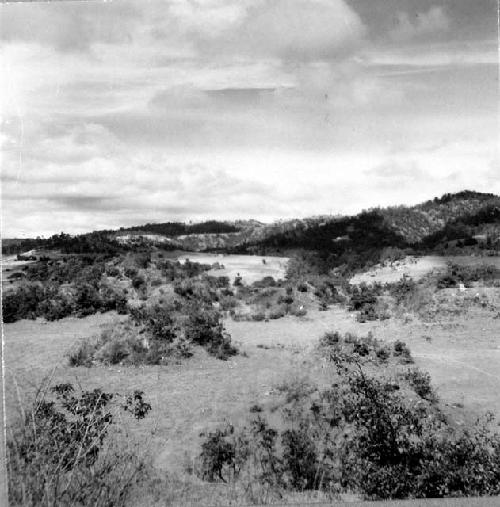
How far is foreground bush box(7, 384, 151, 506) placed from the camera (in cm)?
416

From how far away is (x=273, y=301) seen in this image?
1173cm

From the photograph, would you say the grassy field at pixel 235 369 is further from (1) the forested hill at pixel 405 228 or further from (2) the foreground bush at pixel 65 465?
(1) the forested hill at pixel 405 228

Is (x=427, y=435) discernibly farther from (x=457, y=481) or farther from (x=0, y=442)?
(x=0, y=442)

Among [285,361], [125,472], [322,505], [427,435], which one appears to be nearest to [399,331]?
[285,361]

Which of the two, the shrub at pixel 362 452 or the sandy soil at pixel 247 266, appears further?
the sandy soil at pixel 247 266

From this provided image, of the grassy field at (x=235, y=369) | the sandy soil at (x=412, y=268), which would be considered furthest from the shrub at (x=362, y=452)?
the sandy soil at (x=412, y=268)

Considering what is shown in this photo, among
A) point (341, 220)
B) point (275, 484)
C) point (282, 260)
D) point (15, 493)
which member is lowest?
point (275, 484)

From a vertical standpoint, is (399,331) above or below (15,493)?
above

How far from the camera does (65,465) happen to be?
451 centimetres

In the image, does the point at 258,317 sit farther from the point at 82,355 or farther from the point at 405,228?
the point at 405,228

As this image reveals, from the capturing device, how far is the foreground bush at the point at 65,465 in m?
4.16

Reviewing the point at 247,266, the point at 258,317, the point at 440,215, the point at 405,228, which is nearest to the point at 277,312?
the point at 258,317

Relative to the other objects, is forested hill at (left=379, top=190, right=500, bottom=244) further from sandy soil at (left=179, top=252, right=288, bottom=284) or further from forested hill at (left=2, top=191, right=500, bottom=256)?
sandy soil at (left=179, top=252, right=288, bottom=284)

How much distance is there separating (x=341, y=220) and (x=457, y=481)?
12713 mm
